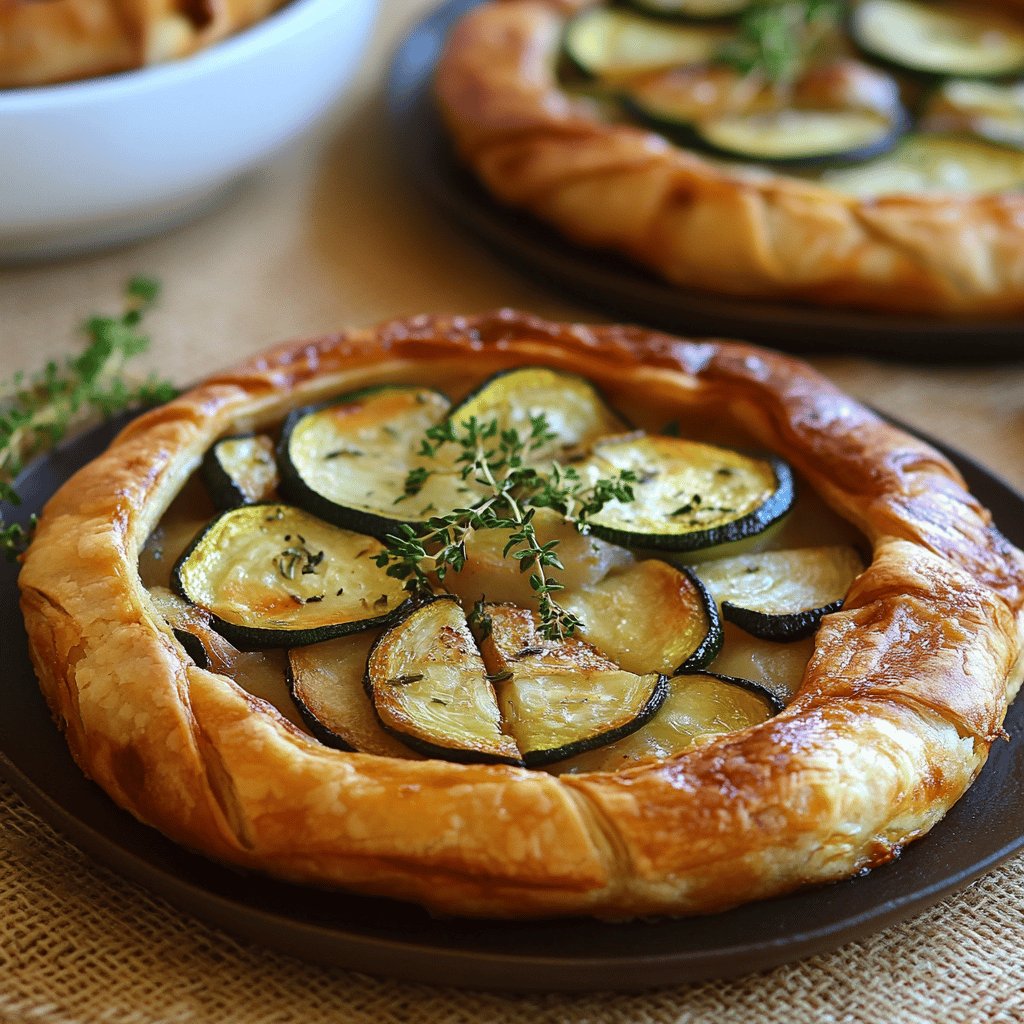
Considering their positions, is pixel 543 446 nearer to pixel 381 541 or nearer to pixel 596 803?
pixel 381 541

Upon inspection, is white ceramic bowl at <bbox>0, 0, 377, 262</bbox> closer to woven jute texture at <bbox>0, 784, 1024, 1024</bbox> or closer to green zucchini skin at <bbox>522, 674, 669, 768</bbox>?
woven jute texture at <bbox>0, 784, 1024, 1024</bbox>

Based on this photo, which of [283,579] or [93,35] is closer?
[283,579]

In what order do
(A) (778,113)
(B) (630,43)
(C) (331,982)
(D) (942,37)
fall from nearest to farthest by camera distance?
(C) (331,982)
(A) (778,113)
(B) (630,43)
(D) (942,37)

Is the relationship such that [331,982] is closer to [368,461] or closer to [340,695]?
[340,695]

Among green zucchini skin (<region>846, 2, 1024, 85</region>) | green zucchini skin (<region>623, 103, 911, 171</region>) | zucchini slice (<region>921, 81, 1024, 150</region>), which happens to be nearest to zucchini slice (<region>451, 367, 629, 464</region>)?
green zucchini skin (<region>623, 103, 911, 171</region>)

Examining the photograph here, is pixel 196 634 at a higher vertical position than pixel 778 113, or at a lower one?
lower

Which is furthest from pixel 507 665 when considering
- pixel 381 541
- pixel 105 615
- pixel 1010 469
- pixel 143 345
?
pixel 1010 469

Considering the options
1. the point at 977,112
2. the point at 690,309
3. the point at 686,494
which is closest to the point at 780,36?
the point at 977,112
